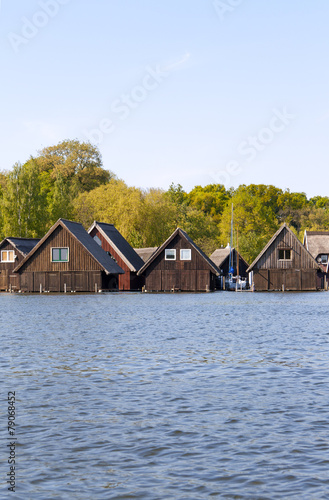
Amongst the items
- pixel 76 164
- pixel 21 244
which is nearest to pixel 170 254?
pixel 21 244

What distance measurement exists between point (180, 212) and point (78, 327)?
318 ft

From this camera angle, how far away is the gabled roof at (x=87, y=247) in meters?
80.9

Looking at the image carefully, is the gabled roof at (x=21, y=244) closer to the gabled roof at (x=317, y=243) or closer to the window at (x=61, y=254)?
the window at (x=61, y=254)

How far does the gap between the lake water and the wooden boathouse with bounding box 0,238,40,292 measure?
214ft

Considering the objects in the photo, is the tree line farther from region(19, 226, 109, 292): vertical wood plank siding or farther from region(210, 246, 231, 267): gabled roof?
region(19, 226, 109, 292): vertical wood plank siding

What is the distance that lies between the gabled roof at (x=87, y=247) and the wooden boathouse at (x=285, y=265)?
57.1 ft

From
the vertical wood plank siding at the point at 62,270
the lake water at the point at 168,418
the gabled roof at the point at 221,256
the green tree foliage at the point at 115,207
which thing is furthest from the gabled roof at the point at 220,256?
the lake water at the point at 168,418

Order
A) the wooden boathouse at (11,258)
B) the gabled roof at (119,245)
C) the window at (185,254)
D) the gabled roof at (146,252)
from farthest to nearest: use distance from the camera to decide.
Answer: the gabled roof at (146,252) < the wooden boathouse at (11,258) < the gabled roof at (119,245) < the window at (185,254)

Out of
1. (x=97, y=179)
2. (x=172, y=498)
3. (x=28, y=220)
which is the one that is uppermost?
(x=97, y=179)

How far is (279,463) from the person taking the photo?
10.3 m

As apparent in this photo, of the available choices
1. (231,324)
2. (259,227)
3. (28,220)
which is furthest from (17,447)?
(259,227)

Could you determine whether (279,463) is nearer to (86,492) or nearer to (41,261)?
(86,492)

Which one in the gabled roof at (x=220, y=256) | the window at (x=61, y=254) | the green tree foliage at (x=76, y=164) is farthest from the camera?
the green tree foliage at (x=76, y=164)

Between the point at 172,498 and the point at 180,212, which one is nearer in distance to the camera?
the point at 172,498
